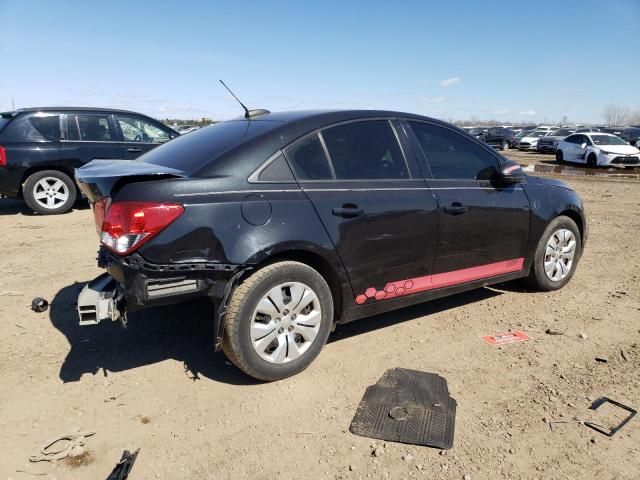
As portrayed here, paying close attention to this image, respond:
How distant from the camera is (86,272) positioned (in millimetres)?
5223

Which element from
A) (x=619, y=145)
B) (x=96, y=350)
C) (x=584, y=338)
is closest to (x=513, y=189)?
(x=584, y=338)

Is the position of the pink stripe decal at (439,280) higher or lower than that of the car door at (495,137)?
lower

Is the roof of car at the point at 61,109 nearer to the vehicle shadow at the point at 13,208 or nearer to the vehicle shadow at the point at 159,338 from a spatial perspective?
the vehicle shadow at the point at 13,208

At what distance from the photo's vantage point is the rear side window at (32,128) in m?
7.86

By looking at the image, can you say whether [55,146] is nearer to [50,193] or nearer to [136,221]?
[50,193]

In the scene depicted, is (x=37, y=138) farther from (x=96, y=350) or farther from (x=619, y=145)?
(x=619, y=145)

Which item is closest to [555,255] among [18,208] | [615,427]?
[615,427]

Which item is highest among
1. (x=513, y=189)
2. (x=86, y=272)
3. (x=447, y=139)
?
(x=447, y=139)

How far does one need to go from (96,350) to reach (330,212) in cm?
201

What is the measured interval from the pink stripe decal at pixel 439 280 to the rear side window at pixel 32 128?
709cm

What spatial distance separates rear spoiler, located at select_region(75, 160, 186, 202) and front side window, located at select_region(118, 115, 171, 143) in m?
6.08

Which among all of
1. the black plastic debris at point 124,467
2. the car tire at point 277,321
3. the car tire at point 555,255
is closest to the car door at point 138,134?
the car tire at point 277,321

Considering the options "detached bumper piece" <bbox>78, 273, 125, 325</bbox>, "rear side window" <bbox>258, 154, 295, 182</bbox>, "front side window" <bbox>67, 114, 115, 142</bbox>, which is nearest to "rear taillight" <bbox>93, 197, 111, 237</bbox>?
"detached bumper piece" <bbox>78, 273, 125, 325</bbox>

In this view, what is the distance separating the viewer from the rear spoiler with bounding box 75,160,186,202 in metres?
2.81
